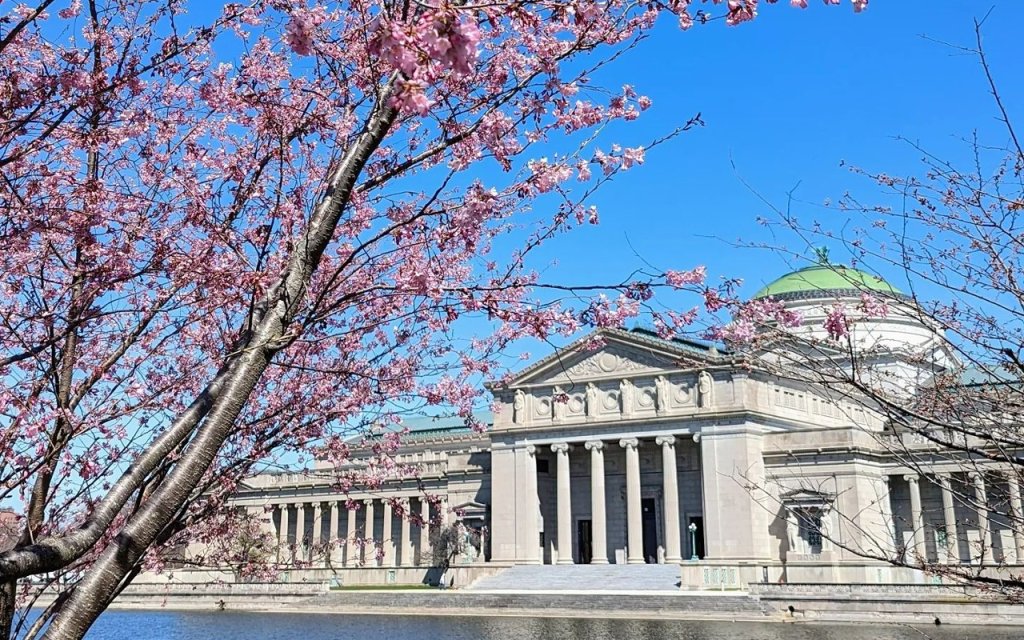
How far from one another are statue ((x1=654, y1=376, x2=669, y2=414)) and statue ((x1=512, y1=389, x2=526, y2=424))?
33.4ft

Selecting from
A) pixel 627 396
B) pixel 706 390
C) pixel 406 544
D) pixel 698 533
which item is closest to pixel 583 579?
pixel 698 533

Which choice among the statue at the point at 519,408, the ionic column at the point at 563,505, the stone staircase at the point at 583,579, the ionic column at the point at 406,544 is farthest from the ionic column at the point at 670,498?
the ionic column at the point at 406,544

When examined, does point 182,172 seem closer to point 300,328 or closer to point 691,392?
point 300,328

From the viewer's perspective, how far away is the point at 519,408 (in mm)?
67938

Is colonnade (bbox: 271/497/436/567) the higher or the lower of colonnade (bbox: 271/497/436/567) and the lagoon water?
the higher

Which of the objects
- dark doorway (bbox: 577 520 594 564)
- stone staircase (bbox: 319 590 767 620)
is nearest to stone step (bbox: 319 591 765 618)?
stone staircase (bbox: 319 590 767 620)

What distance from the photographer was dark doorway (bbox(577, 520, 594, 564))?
67.1 metres

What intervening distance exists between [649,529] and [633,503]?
16.6 ft

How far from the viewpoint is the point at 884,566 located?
5272 centimetres

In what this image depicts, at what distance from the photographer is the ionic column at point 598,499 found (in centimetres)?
6206

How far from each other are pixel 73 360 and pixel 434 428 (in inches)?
3443

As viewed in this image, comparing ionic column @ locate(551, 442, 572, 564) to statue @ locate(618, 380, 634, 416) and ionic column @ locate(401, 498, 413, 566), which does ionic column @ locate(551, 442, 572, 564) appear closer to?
statue @ locate(618, 380, 634, 416)

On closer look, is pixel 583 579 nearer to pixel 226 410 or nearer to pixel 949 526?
pixel 949 526

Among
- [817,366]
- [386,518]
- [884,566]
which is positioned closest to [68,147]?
[817,366]
